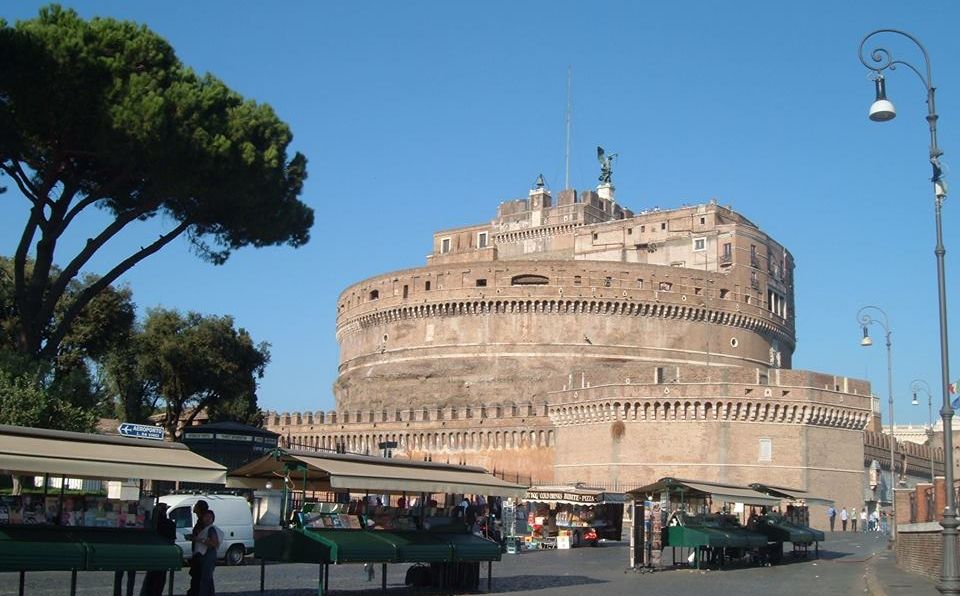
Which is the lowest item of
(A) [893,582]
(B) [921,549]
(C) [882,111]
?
(A) [893,582]

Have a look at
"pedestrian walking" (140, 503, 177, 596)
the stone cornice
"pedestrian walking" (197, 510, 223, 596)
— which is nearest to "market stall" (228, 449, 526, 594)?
"pedestrian walking" (140, 503, 177, 596)

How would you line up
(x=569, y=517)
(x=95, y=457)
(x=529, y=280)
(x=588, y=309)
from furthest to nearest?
1. (x=529, y=280)
2. (x=588, y=309)
3. (x=569, y=517)
4. (x=95, y=457)

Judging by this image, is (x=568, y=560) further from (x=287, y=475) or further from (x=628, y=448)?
(x=628, y=448)

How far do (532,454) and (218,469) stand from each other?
35309mm

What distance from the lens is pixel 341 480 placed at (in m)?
12.4

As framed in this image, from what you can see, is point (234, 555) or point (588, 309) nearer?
point (234, 555)

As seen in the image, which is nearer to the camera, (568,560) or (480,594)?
(480,594)

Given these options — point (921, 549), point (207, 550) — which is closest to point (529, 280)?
point (921, 549)

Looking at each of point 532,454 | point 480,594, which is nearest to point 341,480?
point 480,594

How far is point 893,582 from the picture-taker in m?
15.4

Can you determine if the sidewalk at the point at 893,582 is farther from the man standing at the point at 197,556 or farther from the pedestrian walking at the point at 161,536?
the pedestrian walking at the point at 161,536

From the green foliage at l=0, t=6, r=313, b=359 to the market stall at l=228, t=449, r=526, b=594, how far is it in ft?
27.9

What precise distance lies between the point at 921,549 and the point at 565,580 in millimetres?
5747

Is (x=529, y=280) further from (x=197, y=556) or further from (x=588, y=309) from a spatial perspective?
(x=197, y=556)
